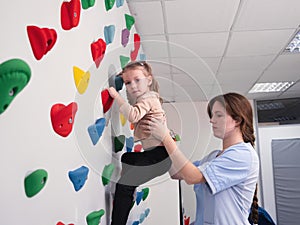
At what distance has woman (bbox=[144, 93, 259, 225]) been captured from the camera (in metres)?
1.28

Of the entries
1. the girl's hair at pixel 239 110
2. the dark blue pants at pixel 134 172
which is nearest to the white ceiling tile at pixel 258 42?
the girl's hair at pixel 239 110

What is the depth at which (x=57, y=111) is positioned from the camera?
781 millimetres

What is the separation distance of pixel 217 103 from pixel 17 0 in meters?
0.82

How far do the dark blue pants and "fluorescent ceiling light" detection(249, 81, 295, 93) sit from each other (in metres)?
3.34

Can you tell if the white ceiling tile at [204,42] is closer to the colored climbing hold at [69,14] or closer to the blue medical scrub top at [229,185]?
the blue medical scrub top at [229,185]

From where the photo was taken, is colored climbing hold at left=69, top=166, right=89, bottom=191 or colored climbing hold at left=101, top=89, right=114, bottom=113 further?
colored climbing hold at left=101, top=89, right=114, bottom=113

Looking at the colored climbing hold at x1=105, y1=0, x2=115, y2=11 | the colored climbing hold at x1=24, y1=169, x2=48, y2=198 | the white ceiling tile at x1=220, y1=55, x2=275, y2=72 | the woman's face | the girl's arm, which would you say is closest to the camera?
the colored climbing hold at x1=24, y1=169, x2=48, y2=198

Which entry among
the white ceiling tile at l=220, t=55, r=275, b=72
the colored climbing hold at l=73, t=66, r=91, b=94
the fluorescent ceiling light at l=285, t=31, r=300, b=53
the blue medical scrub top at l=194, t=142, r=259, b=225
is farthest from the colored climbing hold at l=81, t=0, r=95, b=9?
the white ceiling tile at l=220, t=55, r=275, b=72

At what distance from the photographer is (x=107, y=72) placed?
112cm

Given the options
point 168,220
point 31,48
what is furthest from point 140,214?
point 31,48

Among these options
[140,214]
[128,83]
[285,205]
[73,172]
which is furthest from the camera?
[285,205]

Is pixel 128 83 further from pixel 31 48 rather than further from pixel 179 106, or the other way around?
pixel 31 48

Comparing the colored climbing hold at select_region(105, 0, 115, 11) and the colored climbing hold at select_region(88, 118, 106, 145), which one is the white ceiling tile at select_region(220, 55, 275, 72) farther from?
the colored climbing hold at select_region(88, 118, 106, 145)

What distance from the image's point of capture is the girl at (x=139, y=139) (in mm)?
992
